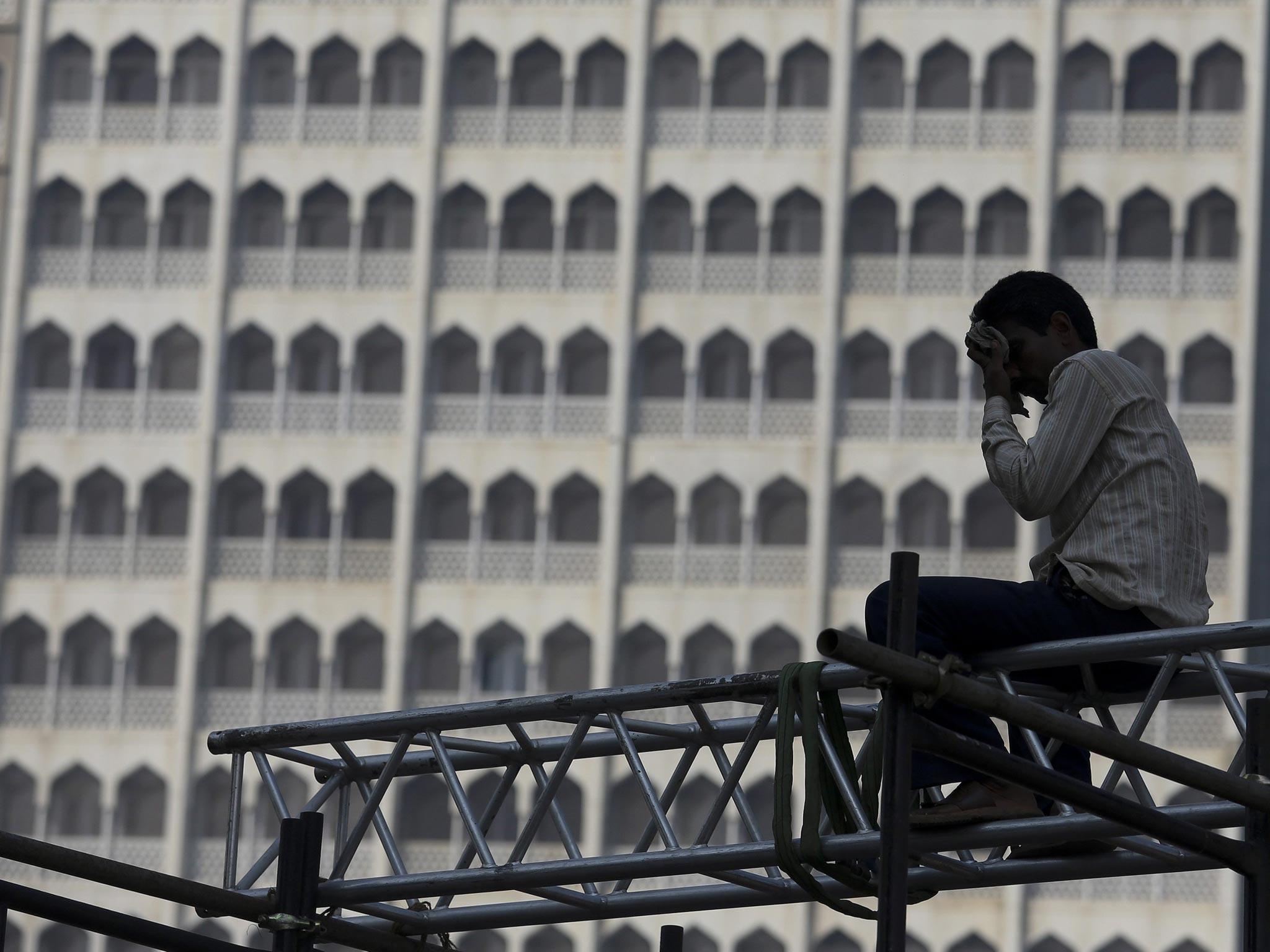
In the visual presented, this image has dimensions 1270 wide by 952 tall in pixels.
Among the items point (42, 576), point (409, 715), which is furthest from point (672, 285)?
point (409, 715)

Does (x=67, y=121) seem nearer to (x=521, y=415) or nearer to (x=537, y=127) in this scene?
(x=537, y=127)

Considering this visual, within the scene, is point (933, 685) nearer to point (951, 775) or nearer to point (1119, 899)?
→ point (951, 775)

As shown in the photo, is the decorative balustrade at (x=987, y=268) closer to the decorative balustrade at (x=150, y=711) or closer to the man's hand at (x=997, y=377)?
the decorative balustrade at (x=150, y=711)

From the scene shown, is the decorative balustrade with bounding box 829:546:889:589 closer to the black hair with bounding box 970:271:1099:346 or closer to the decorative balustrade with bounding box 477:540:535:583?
the decorative balustrade with bounding box 477:540:535:583

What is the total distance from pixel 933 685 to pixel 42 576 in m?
37.8

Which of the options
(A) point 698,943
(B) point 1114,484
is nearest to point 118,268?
(A) point 698,943

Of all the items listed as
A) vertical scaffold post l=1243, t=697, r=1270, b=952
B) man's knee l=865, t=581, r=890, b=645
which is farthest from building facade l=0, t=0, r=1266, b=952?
vertical scaffold post l=1243, t=697, r=1270, b=952

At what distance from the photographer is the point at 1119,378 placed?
669cm

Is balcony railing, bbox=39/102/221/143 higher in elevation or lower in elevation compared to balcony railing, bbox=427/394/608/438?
higher

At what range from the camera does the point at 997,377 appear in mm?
6855

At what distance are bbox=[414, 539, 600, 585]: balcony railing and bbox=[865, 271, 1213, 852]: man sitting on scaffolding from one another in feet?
111

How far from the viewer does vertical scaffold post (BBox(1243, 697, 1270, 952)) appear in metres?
5.99

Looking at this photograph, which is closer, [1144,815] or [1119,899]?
[1144,815]

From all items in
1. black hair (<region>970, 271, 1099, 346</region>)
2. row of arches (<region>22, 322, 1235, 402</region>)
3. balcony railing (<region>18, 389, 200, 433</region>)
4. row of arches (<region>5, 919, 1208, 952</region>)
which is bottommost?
row of arches (<region>5, 919, 1208, 952</region>)
